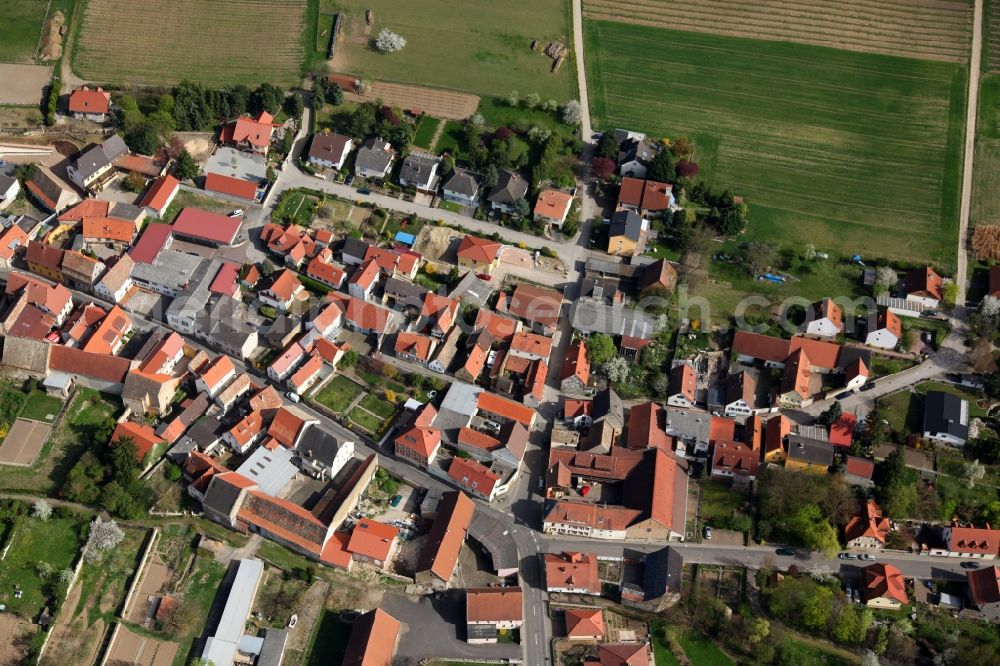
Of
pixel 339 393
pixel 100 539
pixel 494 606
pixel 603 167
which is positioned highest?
pixel 603 167

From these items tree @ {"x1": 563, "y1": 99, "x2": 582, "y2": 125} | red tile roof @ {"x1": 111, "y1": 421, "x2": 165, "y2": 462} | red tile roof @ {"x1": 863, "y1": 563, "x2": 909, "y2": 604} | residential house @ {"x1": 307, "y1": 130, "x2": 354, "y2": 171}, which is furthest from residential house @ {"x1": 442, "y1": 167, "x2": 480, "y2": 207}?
red tile roof @ {"x1": 863, "y1": 563, "x2": 909, "y2": 604}

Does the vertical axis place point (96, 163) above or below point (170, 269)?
above

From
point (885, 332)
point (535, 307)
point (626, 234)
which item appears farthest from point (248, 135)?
point (885, 332)

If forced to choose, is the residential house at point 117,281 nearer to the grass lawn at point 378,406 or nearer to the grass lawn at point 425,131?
the grass lawn at point 378,406

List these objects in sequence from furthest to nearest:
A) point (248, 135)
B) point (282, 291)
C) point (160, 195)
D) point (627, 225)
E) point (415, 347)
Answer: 1. point (248, 135)
2. point (627, 225)
3. point (160, 195)
4. point (282, 291)
5. point (415, 347)

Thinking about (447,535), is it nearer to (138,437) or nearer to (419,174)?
(138,437)
